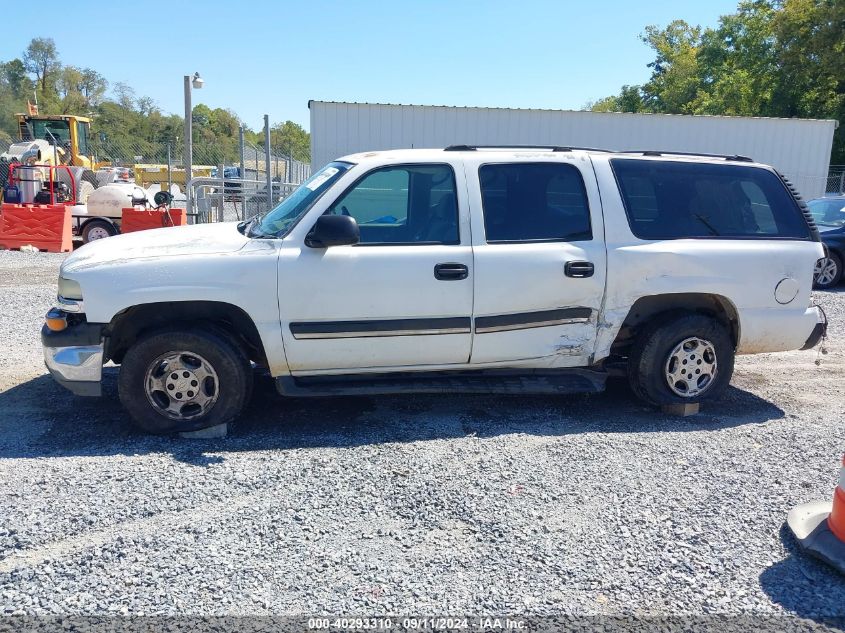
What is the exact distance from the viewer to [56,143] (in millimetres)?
21156

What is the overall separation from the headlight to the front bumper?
0.18 m

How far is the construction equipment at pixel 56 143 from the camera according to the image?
19.7 meters

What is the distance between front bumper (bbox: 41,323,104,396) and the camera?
452 cm

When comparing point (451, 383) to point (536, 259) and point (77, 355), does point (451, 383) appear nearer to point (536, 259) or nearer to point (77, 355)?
point (536, 259)

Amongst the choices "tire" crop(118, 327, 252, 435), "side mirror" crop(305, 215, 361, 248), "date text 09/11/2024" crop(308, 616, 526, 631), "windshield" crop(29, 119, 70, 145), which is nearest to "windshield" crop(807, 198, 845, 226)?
"side mirror" crop(305, 215, 361, 248)

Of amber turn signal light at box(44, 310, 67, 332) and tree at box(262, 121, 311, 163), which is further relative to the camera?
tree at box(262, 121, 311, 163)

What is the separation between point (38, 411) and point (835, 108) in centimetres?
3791

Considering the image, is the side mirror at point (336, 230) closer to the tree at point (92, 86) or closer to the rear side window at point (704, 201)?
the rear side window at point (704, 201)

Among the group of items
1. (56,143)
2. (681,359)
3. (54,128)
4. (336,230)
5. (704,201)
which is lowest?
(681,359)

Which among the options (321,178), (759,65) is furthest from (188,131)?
(759,65)

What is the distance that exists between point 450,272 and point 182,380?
190 centimetres

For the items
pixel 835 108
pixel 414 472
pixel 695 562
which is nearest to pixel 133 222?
pixel 414 472

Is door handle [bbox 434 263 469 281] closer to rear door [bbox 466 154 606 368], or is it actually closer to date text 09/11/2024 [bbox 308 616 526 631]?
rear door [bbox 466 154 606 368]

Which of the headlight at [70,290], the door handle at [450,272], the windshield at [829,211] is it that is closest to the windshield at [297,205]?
the door handle at [450,272]
